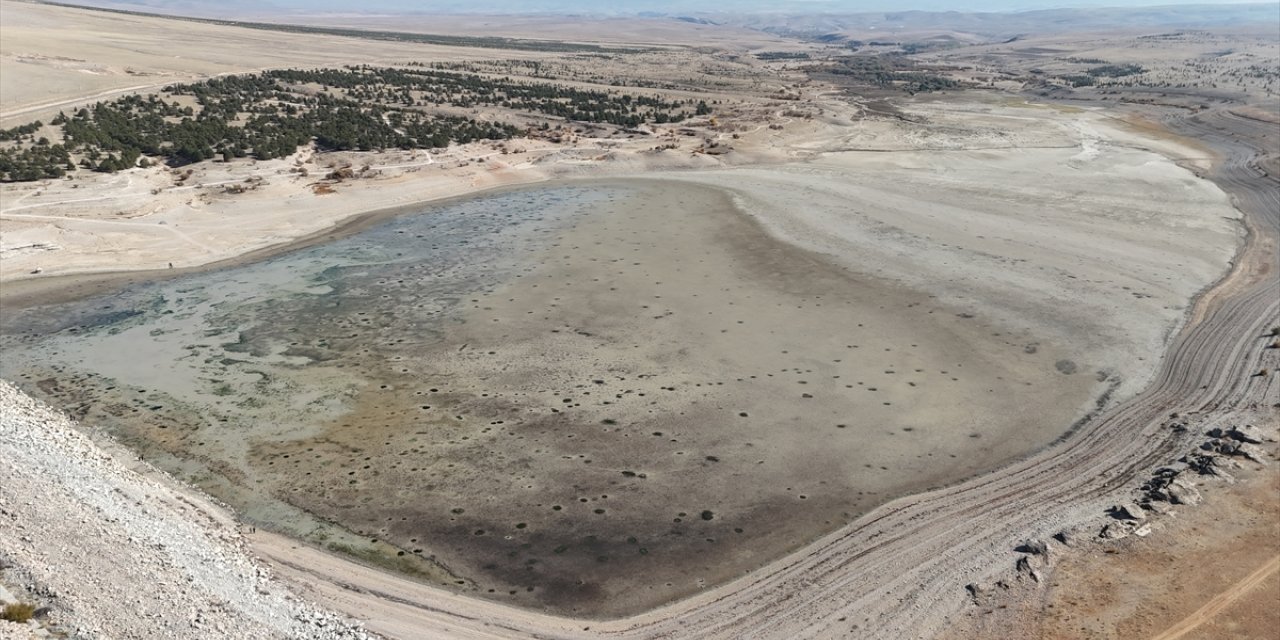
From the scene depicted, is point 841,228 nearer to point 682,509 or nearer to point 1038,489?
point 1038,489

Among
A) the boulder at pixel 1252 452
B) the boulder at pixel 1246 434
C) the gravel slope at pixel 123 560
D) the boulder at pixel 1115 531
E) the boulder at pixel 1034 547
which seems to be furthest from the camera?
the boulder at pixel 1246 434

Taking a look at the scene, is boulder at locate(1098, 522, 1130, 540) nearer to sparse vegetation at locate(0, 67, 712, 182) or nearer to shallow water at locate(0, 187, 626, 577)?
shallow water at locate(0, 187, 626, 577)

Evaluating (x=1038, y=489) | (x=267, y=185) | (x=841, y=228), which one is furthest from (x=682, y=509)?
(x=267, y=185)

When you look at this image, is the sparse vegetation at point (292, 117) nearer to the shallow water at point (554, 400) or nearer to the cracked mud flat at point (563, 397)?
the cracked mud flat at point (563, 397)

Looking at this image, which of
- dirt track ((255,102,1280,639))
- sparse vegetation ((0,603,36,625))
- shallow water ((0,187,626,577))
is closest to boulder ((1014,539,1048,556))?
dirt track ((255,102,1280,639))

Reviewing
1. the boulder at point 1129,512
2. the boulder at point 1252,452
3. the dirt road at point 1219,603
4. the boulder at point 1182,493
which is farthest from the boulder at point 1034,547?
the boulder at point 1252,452

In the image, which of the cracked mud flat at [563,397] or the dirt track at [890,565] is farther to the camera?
the cracked mud flat at [563,397]

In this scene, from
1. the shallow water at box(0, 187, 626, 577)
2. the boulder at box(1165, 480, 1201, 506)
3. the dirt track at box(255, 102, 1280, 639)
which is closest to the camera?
the dirt track at box(255, 102, 1280, 639)

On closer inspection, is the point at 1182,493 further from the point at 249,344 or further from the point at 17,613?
the point at 249,344
